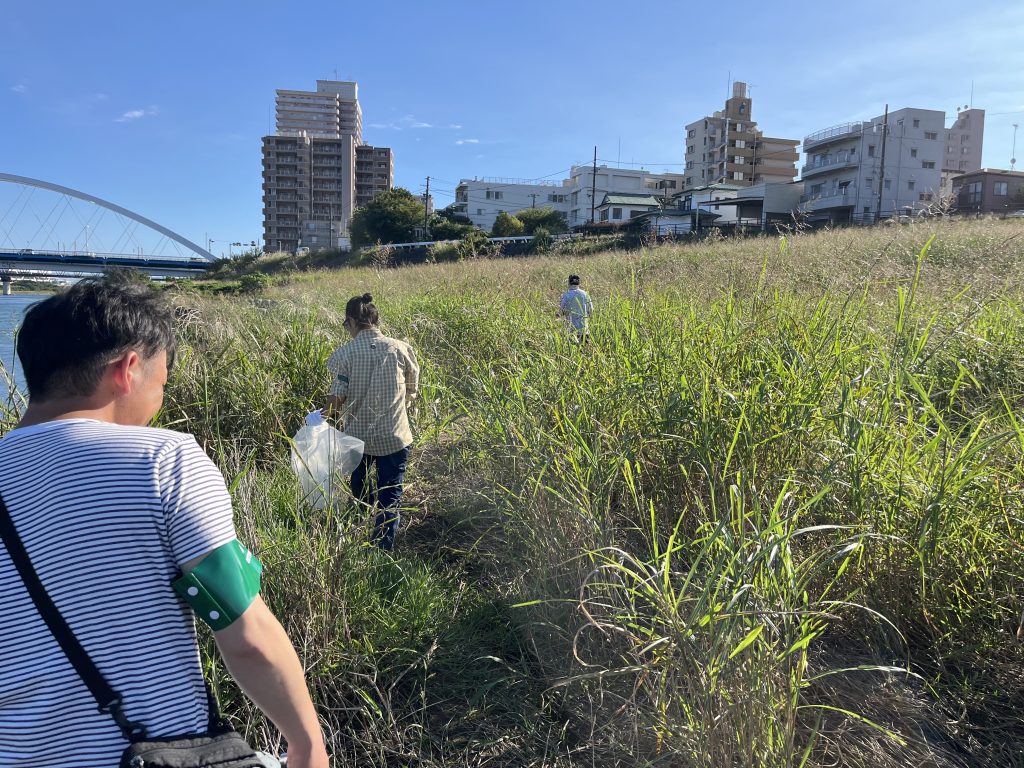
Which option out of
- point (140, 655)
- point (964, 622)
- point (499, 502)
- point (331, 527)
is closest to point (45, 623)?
point (140, 655)

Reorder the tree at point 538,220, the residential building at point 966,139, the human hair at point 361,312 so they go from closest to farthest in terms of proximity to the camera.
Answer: the human hair at point 361,312 → the tree at point 538,220 → the residential building at point 966,139

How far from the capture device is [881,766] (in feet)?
5.87

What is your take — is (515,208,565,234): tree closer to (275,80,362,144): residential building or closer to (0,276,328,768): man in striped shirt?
(0,276,328,768): man in striped shirt

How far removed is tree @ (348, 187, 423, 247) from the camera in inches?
2251

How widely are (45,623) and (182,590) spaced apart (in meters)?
0.20

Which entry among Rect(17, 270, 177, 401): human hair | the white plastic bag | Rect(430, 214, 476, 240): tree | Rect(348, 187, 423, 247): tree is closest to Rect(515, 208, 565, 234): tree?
Rect(430, 214, 476, 240): tree

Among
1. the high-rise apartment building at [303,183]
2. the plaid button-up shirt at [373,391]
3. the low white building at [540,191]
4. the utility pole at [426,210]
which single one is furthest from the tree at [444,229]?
the plaid button-up shirt at [373,391]

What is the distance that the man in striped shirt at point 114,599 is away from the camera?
1.00 metres

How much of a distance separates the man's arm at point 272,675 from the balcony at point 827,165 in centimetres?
6422

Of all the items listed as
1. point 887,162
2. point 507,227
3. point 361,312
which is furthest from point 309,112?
point 361,312

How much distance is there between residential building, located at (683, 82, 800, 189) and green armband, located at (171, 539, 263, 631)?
80.3m

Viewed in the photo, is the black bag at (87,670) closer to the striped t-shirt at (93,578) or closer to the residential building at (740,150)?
the striped t-shirt at (93,578)

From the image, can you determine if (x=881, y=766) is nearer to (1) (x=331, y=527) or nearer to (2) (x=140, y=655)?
(2) (x=140, y=655)

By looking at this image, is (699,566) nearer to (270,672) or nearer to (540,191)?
(270,672)
